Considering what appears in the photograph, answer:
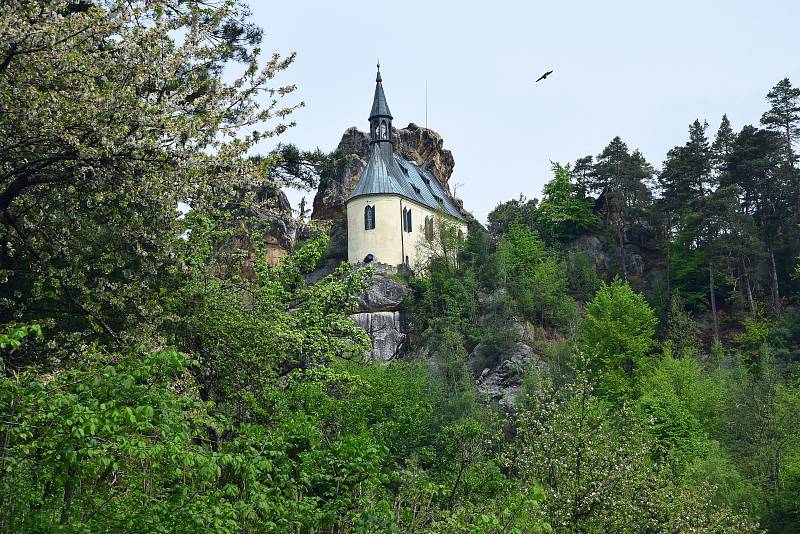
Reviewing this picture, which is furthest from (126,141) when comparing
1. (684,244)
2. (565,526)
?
(684,244)

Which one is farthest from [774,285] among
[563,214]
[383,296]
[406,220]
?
[406,220]

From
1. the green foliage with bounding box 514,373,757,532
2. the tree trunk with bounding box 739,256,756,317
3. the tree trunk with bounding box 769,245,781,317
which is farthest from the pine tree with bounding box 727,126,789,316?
the green foliage with bounding box 514,373,757,532

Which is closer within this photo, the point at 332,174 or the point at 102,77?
the point at 102,77

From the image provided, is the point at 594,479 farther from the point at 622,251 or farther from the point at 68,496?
the point at 622,251

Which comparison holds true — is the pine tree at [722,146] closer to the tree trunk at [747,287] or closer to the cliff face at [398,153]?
the tree trunk at [747,287]

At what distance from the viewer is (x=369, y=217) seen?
69.8 meters

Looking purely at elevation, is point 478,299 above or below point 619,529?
above

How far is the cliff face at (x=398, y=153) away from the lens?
76.3 meters

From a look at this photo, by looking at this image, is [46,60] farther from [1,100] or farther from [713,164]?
[713,164]

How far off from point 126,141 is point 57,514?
15.8 ft

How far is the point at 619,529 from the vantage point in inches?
811

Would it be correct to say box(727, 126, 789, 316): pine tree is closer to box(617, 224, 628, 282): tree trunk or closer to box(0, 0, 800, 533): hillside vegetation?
box(617, 224, 628, 282): tree trunk

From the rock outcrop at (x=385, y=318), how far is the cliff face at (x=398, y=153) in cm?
1227

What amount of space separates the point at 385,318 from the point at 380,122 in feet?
57.4
